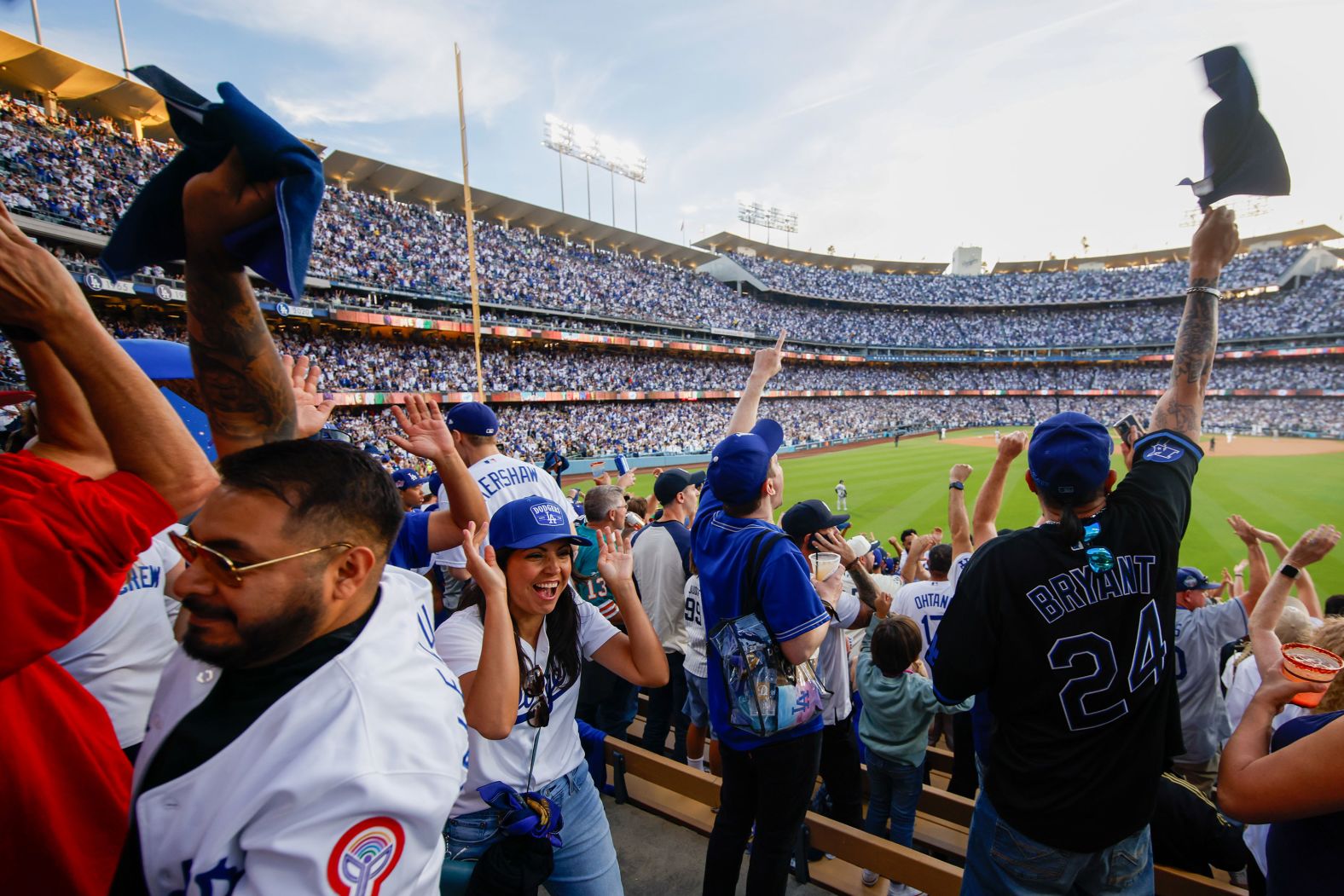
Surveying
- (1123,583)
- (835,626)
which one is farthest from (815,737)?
(1123,583)

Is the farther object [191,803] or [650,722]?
[650,722]

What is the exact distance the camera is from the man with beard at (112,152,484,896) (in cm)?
104

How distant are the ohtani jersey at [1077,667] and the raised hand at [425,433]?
2.53 m

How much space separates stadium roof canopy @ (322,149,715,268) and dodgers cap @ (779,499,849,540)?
33249 mm

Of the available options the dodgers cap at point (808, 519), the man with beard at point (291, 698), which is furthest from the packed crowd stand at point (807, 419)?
the man with beard at point (291, 698)

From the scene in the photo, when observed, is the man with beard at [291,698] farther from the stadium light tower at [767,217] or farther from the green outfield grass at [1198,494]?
the stadium light tower at [767,217]

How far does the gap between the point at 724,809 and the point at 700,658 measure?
1.09 meters

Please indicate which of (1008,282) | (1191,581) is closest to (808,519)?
(1191,581)

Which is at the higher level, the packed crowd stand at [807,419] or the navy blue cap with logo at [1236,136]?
the navy blue cap with logo at [1236,136]

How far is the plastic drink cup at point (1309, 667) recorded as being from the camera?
69.1 inches

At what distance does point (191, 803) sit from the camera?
110 centimetres

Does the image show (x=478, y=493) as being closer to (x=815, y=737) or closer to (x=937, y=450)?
(x=815, y=737)

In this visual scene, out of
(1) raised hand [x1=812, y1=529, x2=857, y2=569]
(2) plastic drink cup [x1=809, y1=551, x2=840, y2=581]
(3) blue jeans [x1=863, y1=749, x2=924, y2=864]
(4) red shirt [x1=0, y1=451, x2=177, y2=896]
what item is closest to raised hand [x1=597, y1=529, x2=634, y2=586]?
(1) raised hand [x1=812, y1=529, x2=857, y2=569]

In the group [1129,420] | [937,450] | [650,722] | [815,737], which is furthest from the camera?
[937,450]
